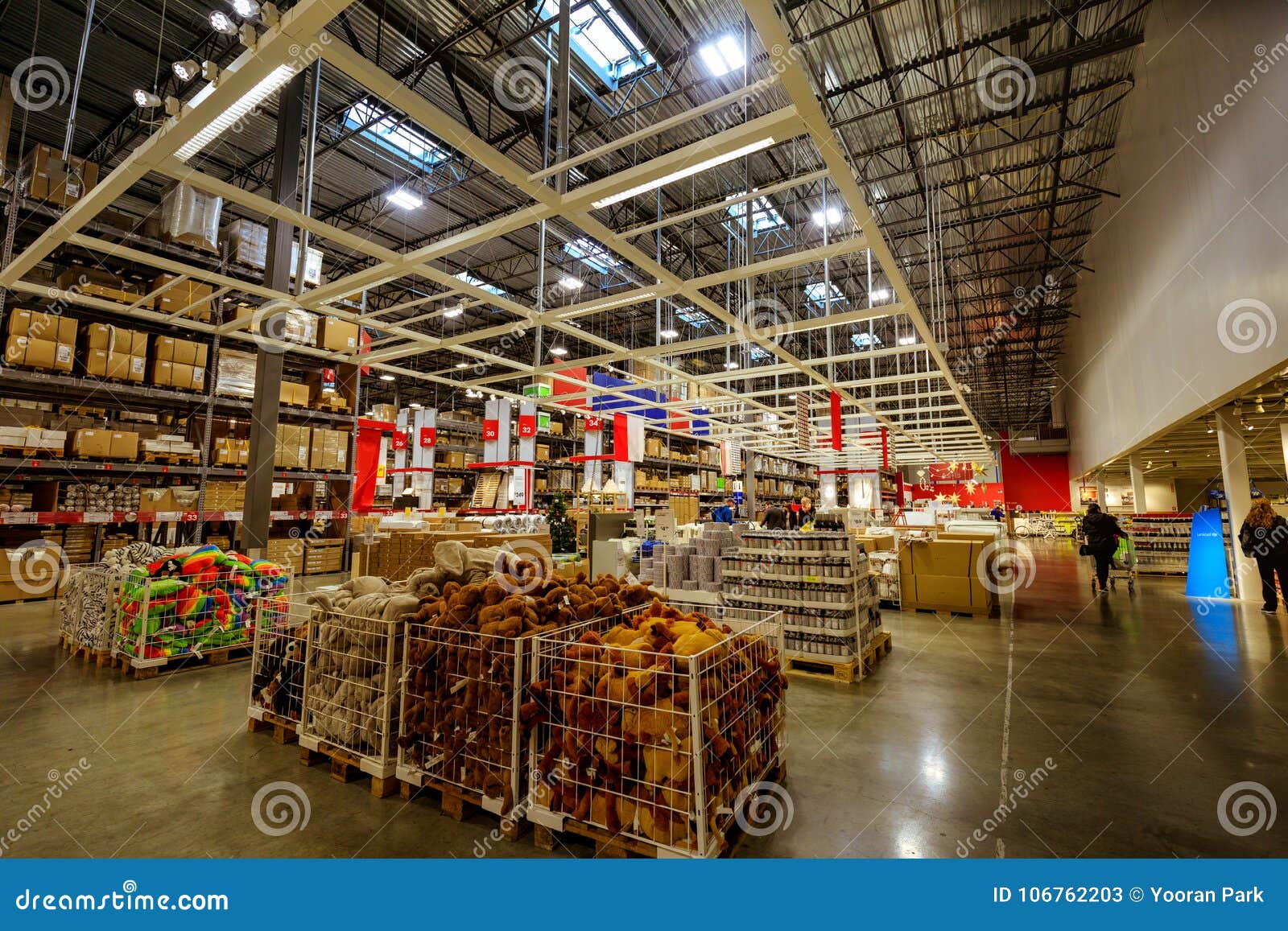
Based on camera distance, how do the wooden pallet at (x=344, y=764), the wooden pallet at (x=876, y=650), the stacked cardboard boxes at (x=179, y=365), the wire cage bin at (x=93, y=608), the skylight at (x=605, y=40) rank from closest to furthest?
the wooden pallet at (x=344, y=764) → the wire cage bin at (x=93, y=608) → the wooden pallet at (x=876, y=650) → the skylight at (x=605, y=40) → the stacked cardboard boxes at (x=179, y=365)

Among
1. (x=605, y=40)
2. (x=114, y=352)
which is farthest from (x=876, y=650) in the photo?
(x=114, y=352)

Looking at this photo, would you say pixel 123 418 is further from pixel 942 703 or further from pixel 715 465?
pixel 715 465

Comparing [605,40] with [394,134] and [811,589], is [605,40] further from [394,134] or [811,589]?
[811,589]

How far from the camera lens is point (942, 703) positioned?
4.39 m

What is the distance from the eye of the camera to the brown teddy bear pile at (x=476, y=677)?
2602 mm

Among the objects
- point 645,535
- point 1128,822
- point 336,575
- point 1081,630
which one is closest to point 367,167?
point 336,575

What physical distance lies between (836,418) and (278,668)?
9086 mm

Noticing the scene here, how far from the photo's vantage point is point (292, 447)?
29.0 feet

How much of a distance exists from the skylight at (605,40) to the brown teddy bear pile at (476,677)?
7076 millimetres

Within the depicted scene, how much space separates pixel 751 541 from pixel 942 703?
2.23 metres

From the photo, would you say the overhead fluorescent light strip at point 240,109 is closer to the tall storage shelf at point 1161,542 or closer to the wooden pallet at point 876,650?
the wooden pallet at point 876,650

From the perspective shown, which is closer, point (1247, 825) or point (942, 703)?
point (1247, 825)

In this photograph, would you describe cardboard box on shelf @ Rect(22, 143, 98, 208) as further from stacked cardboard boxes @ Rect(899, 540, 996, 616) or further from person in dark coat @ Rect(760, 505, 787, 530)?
stacked cardboard boxes @ Rect(899, 540, 996, 616)

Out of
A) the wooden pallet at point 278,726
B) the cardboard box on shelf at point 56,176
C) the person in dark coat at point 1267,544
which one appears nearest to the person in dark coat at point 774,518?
the person in dark coat at point 1267,544
